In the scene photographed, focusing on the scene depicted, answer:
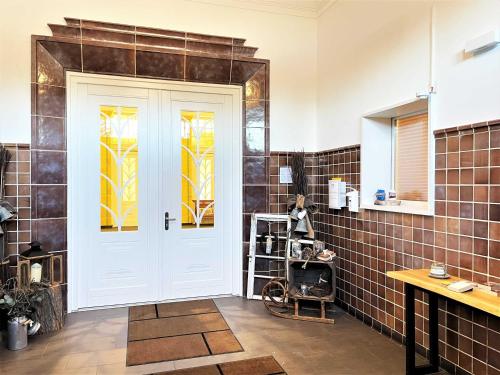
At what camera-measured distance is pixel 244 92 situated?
13.5ft

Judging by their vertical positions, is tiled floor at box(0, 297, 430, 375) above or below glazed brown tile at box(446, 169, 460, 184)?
below

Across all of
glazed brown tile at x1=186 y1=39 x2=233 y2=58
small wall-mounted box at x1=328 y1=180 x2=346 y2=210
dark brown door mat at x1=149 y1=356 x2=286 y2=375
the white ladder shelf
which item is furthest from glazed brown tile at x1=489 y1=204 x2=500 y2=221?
glazed brown tile at x1=186 y1=39 x2=233 y2=58

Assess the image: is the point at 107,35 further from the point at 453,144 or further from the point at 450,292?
the point at 450,292

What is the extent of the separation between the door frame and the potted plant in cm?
67

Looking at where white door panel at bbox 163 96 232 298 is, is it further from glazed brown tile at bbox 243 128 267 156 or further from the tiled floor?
the tiled floor

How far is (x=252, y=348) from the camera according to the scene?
9.36 ft

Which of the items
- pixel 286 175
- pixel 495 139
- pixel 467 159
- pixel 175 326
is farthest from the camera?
pixel 286 175

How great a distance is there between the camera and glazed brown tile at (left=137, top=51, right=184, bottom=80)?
3.71 m

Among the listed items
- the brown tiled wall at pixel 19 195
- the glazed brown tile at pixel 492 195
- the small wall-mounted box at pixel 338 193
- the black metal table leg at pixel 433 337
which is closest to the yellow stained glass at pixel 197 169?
the small wall-mounted box at pixel 338 193

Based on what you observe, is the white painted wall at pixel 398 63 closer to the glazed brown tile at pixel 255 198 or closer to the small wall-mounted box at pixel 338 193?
the small wall-mounted box at pixel 338 193

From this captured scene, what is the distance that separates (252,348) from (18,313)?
6.13ft

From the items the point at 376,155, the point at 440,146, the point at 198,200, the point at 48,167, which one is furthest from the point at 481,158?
the point at 48,167

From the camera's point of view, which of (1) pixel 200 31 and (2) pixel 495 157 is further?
(1) pixel 200 31

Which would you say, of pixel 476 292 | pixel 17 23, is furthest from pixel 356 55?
pixel 17 23
